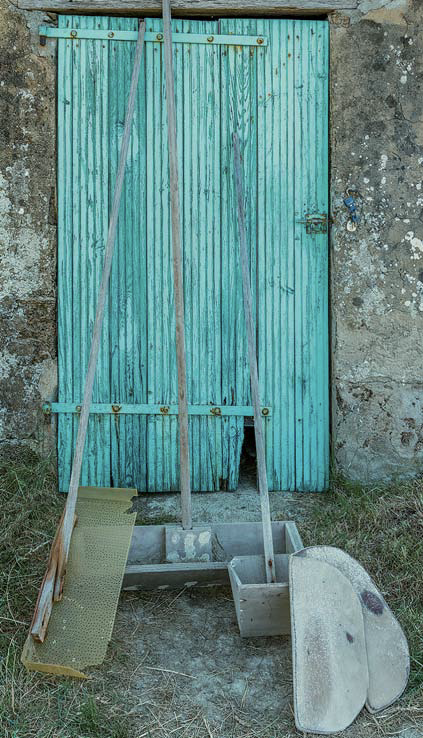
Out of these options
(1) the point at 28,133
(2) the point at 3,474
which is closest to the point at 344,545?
(2) the point at 3,474

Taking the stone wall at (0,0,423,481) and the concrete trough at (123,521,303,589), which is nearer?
the concrete trough at (123,521,303,589)

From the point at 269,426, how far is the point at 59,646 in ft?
5.58

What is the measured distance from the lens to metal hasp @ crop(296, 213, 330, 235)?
3649 mm

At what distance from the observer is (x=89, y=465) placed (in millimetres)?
3705

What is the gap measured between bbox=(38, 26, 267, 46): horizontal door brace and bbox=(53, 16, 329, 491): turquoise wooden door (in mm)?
11

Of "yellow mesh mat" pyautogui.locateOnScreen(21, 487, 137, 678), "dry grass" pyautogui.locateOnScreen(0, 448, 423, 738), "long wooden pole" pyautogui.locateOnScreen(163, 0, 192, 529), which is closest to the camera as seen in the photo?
"dry grass" pyautogui.locateOnScreen(0, 448, 423, 738)

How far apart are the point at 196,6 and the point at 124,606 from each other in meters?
2.93

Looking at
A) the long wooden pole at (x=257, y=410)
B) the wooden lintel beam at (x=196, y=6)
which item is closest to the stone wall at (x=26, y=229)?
the wooden lintel beam at (x=196, y=6)

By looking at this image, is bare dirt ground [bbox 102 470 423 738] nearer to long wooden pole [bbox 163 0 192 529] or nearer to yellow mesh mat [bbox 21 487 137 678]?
yellow mesh mat [bbox 21 487 137 678]

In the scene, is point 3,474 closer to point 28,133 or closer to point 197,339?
point 197,339

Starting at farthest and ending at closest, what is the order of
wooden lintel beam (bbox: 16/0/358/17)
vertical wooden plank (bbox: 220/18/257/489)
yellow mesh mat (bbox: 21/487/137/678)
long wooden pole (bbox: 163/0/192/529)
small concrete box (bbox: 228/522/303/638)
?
vertical wooden plank (bbox: 220/18/257/489)
wooden lintel beam (bbox: 16/0/358/17)
long wooden pole (bbox: 163/0/192/529)
small concrete box (bbox: 228/522/303/638)
yellow mesh mat (bbox: 21/487/137/678)

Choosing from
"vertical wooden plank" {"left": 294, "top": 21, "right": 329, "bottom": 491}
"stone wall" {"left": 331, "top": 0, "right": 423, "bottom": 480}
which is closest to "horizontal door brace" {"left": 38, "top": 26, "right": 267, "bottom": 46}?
"vertical wooden plank" {"left": 294, "top": 21, "right": 329, "bottom": 491}

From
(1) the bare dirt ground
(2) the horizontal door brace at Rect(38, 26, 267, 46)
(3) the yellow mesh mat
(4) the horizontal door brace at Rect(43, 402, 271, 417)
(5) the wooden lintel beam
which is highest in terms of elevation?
(5) the wooden lintel beam

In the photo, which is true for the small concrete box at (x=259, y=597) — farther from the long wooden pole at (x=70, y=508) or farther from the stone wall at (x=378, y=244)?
the stone wall at (x=378, y=244)
